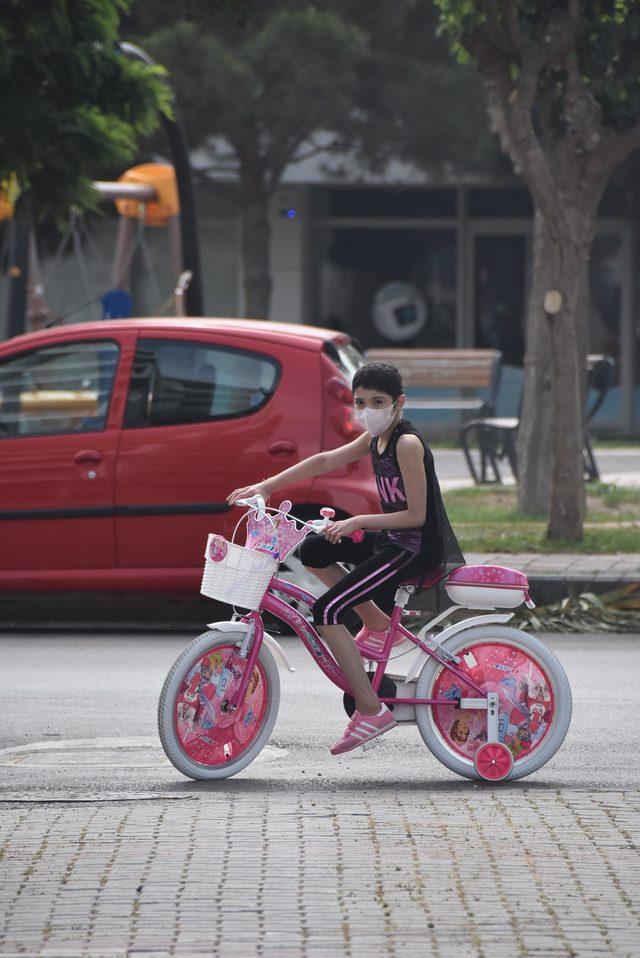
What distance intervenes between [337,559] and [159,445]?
342 centimetres

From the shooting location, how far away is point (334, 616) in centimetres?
611

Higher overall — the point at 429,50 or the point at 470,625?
the point at 429,50

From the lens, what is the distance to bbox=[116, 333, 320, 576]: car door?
9.45 meters

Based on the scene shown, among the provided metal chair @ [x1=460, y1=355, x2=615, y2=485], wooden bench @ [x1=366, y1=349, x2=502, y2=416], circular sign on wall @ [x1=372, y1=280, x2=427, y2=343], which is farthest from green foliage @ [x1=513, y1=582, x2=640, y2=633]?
circular sign on wall @ [x1=372, y1=280, x2=427, y2=343]

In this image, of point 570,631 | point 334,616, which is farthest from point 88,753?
point 570,631

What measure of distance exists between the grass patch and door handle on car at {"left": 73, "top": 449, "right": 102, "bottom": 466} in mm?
3145

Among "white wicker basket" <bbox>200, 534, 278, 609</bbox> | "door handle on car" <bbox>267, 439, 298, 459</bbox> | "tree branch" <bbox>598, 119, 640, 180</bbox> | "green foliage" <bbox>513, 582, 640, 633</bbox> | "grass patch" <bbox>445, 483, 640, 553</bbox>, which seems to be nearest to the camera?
"white wicker basket" <bbox>200, 534, 278, 609</bbox>

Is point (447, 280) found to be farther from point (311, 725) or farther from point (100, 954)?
point (100, 954)

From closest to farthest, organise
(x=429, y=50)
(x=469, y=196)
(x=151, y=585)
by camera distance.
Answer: (x=151, y=585) < (x=429, y=50) < (x=469, y=196)

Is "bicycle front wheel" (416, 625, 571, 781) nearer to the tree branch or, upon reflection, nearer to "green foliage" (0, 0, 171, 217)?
the tree branch

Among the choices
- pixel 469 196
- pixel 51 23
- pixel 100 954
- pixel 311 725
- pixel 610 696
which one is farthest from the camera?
pixel 469 196

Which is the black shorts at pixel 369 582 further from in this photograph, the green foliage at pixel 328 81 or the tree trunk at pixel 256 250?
the tree trunk at pixel 256 250

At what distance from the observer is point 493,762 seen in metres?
6.17

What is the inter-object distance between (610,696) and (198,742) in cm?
243
